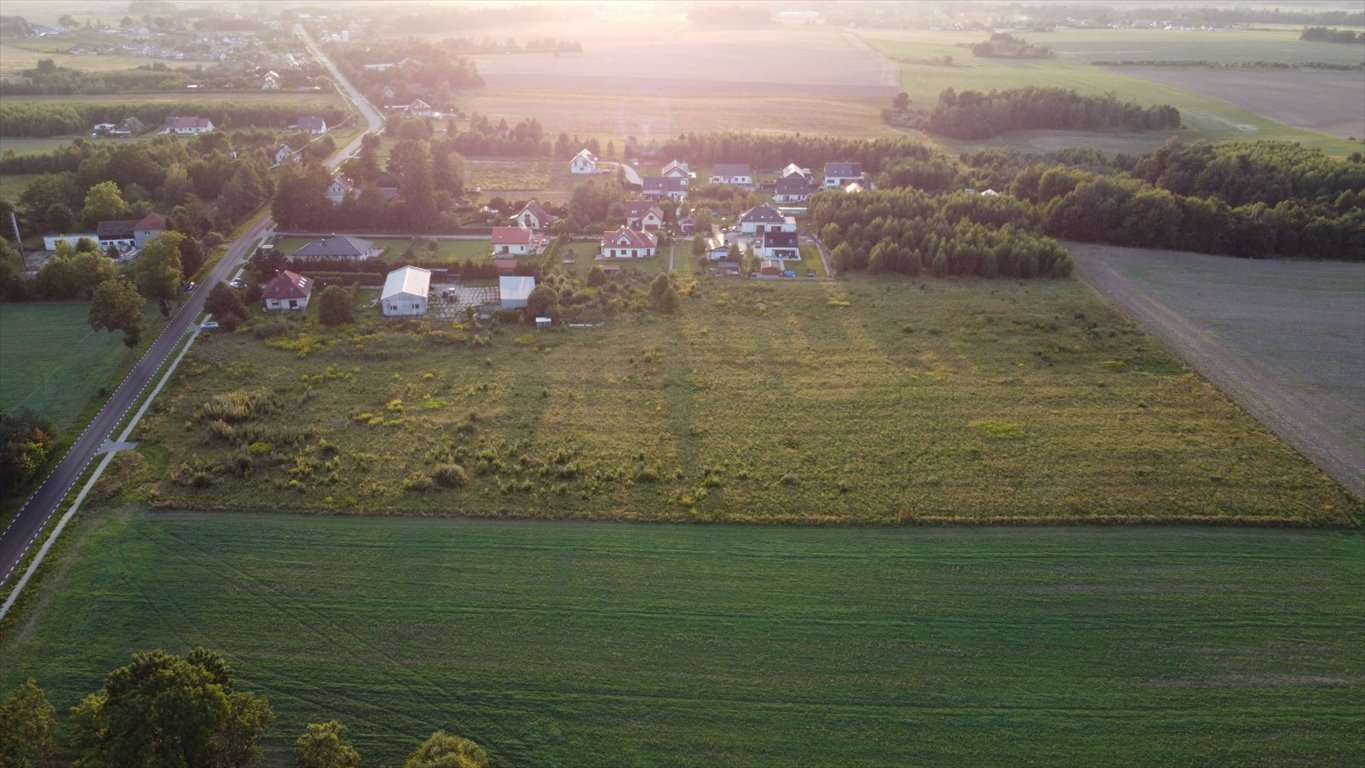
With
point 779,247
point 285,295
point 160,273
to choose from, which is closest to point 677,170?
point 779,247

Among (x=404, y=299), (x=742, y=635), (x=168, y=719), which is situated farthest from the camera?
(x=404, y=299)

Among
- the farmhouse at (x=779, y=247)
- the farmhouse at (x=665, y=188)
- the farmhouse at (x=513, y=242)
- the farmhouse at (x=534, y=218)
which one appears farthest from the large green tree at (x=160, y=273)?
the farmhouse at (x=665, y=188)

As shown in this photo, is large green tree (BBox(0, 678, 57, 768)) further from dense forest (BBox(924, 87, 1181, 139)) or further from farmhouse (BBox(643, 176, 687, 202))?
dense forest (BBox(924, 87, 1181, 139))

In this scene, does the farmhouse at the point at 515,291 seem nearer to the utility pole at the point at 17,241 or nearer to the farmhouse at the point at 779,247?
the farmhouse at the point at 779,247

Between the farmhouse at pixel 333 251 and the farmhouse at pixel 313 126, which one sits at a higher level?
the farmhouse at pixel 313 126

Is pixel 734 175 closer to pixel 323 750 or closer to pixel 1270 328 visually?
Result: pixel 1270 328

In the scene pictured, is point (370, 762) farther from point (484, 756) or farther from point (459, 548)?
point (459, 548)
